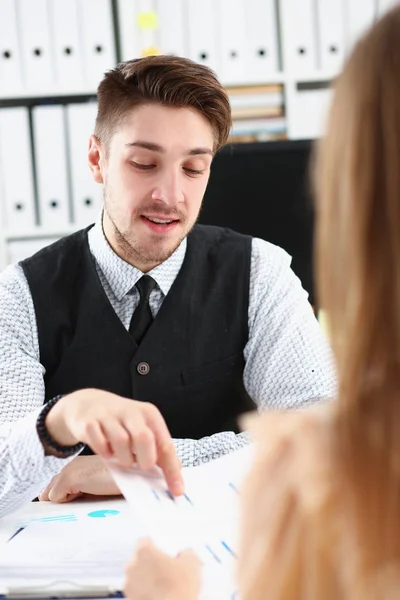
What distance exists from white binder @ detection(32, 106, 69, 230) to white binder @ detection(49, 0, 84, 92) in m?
0.13

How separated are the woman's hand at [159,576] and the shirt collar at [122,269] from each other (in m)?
0.85

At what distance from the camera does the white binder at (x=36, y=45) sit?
2.59 metres

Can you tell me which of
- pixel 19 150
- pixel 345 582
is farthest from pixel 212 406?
pixel 19 150

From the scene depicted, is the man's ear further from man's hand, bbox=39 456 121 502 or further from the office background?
the office background

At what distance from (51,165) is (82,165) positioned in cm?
9

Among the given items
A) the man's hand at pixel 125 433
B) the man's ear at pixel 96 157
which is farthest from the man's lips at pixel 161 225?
the man's hand at pixel 125 433

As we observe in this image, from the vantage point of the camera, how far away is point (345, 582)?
1.89 ft

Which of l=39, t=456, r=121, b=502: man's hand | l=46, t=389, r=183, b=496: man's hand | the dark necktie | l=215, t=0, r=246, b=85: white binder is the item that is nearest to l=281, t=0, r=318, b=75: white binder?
l=215, t=0, r=246, b=85: white binder

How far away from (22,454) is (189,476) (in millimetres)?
246

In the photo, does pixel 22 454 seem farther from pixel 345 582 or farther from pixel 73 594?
pixel 345 582

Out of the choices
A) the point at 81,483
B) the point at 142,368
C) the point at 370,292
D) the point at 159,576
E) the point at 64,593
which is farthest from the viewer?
the point at 142,368

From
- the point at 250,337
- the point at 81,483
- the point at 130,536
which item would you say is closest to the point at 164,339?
the point at 250,337

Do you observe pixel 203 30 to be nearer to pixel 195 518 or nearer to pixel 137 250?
pixel 137 250

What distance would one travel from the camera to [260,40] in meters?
2.68
